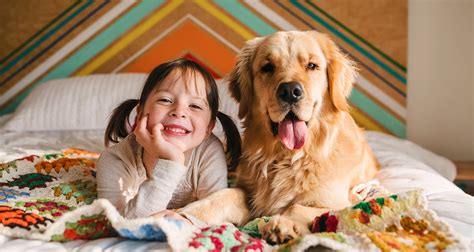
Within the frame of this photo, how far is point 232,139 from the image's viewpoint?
1.67 metres

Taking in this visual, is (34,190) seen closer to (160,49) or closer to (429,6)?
(160,49)

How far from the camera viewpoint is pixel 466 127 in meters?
3.05

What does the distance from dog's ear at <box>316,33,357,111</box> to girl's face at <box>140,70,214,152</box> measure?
41 centimetres

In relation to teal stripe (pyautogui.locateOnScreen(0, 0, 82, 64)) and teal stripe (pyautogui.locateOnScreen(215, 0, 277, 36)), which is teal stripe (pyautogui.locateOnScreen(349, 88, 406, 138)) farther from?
teal stripe (pyautogui.locateOnScreen(0, 0, 82, 64))

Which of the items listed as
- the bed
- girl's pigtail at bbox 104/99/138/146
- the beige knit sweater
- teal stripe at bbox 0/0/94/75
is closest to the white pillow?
the bed

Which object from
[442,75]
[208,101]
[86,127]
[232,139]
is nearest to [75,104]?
[86,127]

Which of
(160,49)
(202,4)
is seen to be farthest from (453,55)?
(160,49)

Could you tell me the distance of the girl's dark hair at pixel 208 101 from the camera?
1.44m

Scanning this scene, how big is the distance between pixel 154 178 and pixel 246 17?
2.23m

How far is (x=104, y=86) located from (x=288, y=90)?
1.85 meters

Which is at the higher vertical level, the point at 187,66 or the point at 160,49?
the point at 160,49

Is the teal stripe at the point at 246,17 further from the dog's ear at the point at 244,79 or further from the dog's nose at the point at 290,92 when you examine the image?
the dog's nose at the point at 290,92

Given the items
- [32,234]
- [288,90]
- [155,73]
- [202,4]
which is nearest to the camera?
[32,234]

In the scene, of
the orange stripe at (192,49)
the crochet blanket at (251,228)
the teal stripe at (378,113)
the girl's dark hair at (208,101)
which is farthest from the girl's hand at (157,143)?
the teal stripe at (378,113)
